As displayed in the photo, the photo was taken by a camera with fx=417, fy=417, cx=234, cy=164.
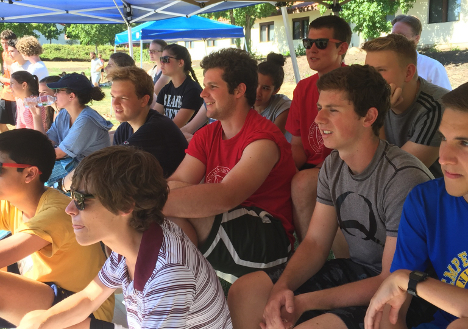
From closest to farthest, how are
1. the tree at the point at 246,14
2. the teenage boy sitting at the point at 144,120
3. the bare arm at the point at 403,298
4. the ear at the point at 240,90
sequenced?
the bare arm at the point at 403,298, the ear at the point at 240,90, the teenage boy sitting at the point at 144,120, the tree at the point at 246,14

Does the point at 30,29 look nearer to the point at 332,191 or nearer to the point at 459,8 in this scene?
the point at 459,8

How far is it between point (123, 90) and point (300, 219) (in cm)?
192

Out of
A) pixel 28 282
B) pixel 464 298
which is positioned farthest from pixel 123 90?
pixel 464 298

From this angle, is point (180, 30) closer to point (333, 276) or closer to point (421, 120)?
point (421, 120)

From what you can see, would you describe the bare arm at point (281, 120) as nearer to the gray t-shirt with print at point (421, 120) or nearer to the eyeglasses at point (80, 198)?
the gray t-shirt with print at point (421, 120)

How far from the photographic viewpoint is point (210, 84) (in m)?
2.93

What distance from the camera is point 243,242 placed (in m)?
2.36

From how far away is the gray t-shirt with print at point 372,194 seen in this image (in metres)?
1.86

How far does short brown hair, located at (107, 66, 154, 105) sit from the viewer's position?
11.8ft

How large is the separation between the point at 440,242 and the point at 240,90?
1703mm

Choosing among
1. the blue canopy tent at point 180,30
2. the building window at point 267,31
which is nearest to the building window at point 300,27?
the building window at point 267,31

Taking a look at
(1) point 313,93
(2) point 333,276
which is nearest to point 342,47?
(1) point 313,93

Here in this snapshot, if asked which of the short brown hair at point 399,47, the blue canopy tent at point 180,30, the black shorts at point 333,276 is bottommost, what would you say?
the black shorts at point 333,276

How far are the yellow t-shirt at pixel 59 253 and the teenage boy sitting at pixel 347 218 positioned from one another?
Answer: 0.91 metres
